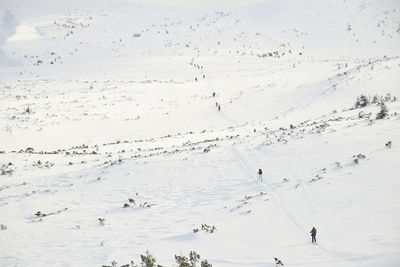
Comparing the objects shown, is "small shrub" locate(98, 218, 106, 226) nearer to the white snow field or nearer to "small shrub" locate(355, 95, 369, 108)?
the white snow field

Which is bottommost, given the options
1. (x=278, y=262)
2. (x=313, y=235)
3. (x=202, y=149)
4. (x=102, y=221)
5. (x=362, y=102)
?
(x=278, y=262)

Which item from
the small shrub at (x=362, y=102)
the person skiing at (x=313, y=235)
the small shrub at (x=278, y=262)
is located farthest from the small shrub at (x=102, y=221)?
the small shrub at (x=362, y=102)

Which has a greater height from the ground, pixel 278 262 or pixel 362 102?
pixel 362 102

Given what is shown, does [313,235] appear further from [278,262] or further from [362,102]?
[362,102]

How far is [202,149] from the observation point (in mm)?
22328

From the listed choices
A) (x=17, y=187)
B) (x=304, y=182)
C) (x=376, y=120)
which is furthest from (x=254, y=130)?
(x=17, y=187)

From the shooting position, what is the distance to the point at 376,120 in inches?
816

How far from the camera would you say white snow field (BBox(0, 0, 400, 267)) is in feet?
41.9

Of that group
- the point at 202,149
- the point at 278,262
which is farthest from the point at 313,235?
the point at 202,149

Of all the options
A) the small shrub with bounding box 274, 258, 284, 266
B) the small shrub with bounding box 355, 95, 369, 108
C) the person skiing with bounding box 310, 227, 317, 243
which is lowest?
the small shrub with bounding box 274, 258, 284, 266

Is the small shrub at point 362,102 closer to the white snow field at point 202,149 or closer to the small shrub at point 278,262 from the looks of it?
the white snow field at point 202,149

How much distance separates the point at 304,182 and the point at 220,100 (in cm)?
2391

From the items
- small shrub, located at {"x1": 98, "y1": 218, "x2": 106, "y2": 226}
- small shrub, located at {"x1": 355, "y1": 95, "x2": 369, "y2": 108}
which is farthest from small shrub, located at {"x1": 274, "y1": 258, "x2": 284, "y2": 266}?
small shrub, located at {"x1": 355, "y1": 95, "x2": 369, "y2": 108}

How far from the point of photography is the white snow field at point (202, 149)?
12.8 metres
